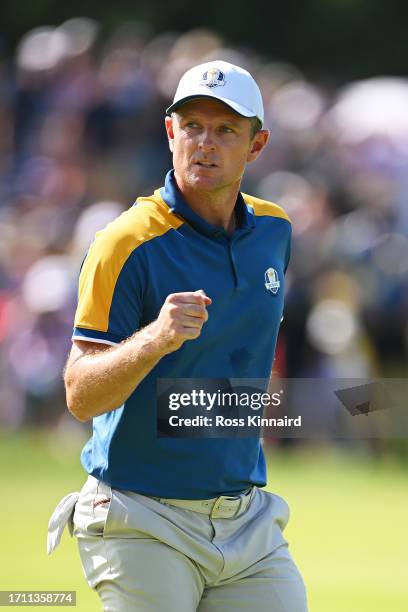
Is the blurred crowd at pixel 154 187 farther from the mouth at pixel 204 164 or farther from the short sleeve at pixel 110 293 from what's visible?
the short sleeve at pixel 110 293

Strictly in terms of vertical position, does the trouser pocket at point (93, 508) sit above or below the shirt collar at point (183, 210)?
below

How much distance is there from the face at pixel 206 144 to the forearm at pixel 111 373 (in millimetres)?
671

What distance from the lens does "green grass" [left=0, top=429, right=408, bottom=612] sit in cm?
856

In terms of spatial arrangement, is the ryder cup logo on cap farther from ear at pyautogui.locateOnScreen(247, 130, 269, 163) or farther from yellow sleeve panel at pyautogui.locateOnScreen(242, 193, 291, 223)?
yellow sleeve panel at pyautogui.locateOnScreen(242, 193, 291, 223)

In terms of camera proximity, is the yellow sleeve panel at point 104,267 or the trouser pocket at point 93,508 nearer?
the yellow sleeve panel at point 104,267

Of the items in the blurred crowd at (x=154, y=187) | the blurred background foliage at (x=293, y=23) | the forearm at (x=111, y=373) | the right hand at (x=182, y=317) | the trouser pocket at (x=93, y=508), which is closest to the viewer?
the right hand at (x=182, y=317)

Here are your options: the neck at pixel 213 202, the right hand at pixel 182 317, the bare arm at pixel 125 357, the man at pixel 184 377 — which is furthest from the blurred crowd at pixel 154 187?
the right hand at pixel 182 317

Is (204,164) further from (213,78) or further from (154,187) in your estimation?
(154,187)

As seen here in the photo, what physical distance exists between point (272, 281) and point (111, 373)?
2.76ft

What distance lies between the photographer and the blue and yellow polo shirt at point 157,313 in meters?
4.37

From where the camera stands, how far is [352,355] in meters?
13.6

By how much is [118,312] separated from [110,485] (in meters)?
→ 0.57

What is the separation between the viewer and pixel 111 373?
420 centimetres

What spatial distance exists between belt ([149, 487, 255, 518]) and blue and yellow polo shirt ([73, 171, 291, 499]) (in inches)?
0.8
